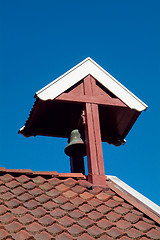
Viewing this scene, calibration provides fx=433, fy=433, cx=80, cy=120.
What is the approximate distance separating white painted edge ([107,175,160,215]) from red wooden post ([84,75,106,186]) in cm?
34

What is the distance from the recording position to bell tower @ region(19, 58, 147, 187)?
579cm

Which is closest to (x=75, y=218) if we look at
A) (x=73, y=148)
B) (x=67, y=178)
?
(x=67, y=178)

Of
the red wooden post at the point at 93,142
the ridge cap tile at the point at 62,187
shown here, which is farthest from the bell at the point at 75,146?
the ridge cap tile at the point at 62,187

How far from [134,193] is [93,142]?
2.79ft

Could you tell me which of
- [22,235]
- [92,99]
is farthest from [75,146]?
[22,235]

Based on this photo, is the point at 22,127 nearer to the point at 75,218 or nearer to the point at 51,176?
the point at 51,176

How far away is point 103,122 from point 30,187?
2256 millimetres

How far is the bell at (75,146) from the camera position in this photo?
6412mm

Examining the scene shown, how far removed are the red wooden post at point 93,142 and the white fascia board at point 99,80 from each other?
12cm

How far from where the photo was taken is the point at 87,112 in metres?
5.98

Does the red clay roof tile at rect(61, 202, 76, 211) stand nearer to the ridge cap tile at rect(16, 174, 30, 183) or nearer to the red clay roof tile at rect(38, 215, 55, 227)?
the red clay roof tile at rect(38, 215, 55, 227)

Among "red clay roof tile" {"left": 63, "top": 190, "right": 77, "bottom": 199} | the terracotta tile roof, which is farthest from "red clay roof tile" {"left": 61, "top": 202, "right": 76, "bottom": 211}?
"red clay roof tile" {"left": 63, "top": 190, "right": 77, "bottom": 199}

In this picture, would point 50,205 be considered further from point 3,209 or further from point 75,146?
point 75,146

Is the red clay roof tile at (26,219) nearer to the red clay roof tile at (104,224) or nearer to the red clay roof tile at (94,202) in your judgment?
the red clay roof tile at (104,224)
